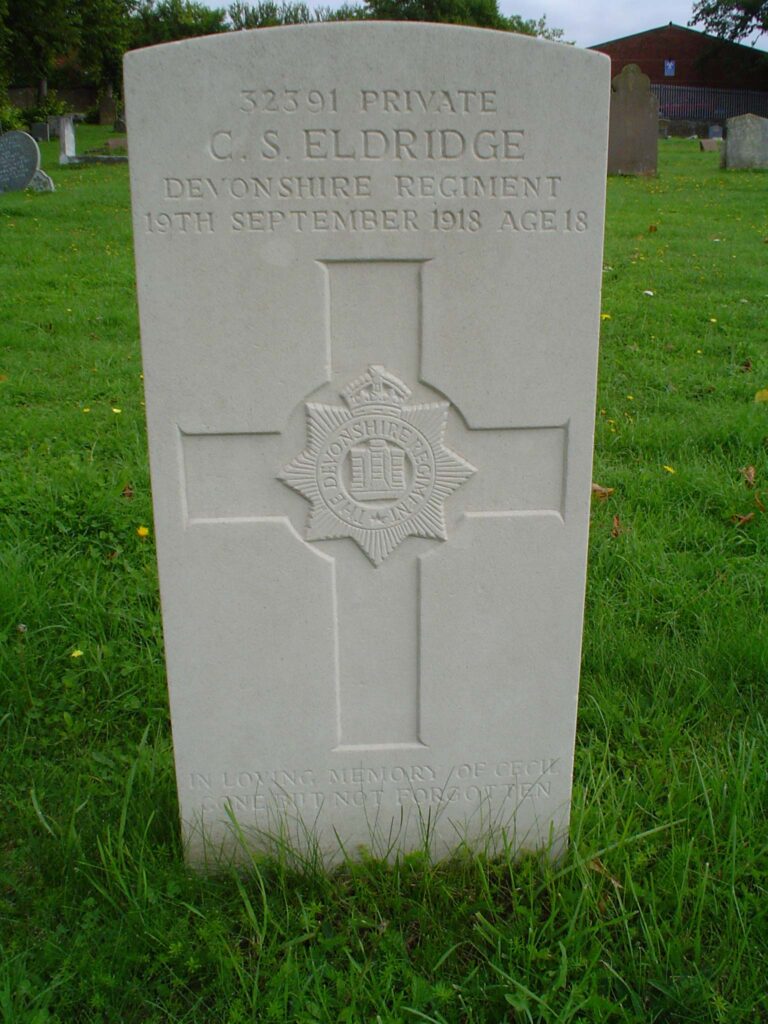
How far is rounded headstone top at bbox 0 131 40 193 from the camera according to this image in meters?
12.8

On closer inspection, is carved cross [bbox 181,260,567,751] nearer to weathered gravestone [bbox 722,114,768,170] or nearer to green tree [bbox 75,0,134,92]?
weathered gravestone [bbox 722,114,768,170]

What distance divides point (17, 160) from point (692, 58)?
137 feet

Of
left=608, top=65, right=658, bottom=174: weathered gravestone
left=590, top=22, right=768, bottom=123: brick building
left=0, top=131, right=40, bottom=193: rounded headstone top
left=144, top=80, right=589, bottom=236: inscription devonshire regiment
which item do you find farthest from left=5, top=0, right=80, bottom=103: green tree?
left=144, top=80, right=589, bottom=236: inscription devonshire regiment

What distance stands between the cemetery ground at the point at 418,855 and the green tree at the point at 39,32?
25.6 m

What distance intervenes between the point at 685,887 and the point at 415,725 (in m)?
0.65

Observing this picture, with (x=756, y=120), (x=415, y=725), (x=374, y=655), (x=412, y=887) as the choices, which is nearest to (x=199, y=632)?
(x=374, y=655)

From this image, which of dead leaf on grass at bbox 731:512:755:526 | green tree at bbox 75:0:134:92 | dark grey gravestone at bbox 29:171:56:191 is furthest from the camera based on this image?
green tree at bbox 75:0:134:92

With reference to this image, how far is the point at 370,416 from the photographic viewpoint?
72.0 inches

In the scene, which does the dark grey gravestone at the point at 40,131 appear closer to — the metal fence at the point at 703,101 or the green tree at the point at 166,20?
the green tree at the point at 166,20

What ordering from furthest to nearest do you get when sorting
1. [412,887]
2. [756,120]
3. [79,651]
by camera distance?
[756,120]
[79,651]
[412,887]

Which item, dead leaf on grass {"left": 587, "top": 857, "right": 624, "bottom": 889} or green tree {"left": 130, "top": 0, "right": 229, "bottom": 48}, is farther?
green tree {"left": 130, "top": 0, "right": 229, "bottom": 48}

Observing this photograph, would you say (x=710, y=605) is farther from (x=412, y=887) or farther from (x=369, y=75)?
(x=369, y=75)

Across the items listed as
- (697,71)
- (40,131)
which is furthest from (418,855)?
(697,71)

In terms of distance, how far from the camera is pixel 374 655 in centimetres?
203
